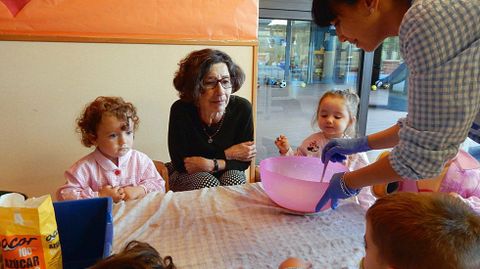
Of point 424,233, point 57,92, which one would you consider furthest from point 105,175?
point 424,233

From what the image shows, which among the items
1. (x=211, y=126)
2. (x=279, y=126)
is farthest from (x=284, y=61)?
(x=211, y=126)

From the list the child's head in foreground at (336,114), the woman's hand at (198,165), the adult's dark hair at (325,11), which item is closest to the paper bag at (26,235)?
the adult's dark hair at (325,11)

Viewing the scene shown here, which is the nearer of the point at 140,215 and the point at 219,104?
the point at 140,215

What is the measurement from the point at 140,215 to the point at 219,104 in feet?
1.99

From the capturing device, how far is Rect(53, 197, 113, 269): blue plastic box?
2.64 ft

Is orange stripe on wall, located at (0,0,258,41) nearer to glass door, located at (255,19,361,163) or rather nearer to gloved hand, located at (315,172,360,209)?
glass door, located at (255,19,361,163)

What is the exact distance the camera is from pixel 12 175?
5.83ft

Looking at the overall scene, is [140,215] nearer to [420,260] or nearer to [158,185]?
[158,185]

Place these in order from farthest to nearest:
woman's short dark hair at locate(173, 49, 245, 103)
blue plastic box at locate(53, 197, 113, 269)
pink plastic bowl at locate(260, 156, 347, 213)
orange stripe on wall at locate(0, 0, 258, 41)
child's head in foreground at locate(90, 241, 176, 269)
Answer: orange stripe on wall at locate(0, 0, 258, 41) < woman's short dark hair at locate(173, 49, 245, 103) < pink plastic bowl at locate(260, 156, 347, 213) < blue plastic box at locate(53, 197, 113, 269) < child's head in foreground at locate(90, 241, 176, 269)

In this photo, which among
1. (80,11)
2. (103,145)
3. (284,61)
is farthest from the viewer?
(284,61)

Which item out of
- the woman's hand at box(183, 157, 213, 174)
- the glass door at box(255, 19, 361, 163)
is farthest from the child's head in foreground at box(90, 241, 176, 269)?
the glass door at box(255, 19, 361, 163)

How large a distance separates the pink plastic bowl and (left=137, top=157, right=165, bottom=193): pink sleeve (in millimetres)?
379

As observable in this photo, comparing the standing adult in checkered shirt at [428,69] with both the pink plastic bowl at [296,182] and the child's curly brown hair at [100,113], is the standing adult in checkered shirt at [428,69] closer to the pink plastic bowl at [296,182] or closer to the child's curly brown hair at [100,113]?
the pink plastic bowl at [296,182]

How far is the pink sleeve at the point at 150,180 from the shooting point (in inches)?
49.0
